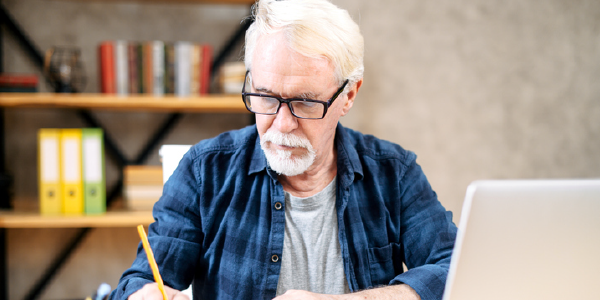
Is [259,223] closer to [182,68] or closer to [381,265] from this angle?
[381,265]

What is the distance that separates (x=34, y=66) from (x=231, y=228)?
1.43 meters

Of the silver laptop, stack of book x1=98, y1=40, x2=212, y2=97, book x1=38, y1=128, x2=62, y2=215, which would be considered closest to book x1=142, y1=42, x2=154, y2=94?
stack of book x1=98, y1=40, x2=212, y2=97

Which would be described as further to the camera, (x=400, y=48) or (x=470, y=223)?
(x=400, y=48)

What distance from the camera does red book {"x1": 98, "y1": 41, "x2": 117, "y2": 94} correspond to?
162cm

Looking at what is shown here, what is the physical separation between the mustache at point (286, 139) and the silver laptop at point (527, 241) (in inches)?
19.1

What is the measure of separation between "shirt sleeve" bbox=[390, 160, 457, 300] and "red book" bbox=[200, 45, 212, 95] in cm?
98

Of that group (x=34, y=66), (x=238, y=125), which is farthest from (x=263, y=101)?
(x=34, y=66)

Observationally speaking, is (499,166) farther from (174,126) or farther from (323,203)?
(174,126)

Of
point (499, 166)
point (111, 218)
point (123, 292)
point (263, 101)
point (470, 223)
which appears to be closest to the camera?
point (470, 223)

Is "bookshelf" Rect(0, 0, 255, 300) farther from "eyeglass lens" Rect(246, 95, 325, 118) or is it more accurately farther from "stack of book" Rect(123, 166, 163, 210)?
"eyeglass lens" Rect(246, 95, 325, 118)

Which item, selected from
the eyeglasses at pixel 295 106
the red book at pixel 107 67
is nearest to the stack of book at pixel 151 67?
the red book at pixel 107 67

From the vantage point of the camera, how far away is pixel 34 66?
1812 millimetres

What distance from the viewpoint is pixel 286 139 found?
0.91 metres

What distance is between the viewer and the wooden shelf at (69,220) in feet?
5.08
